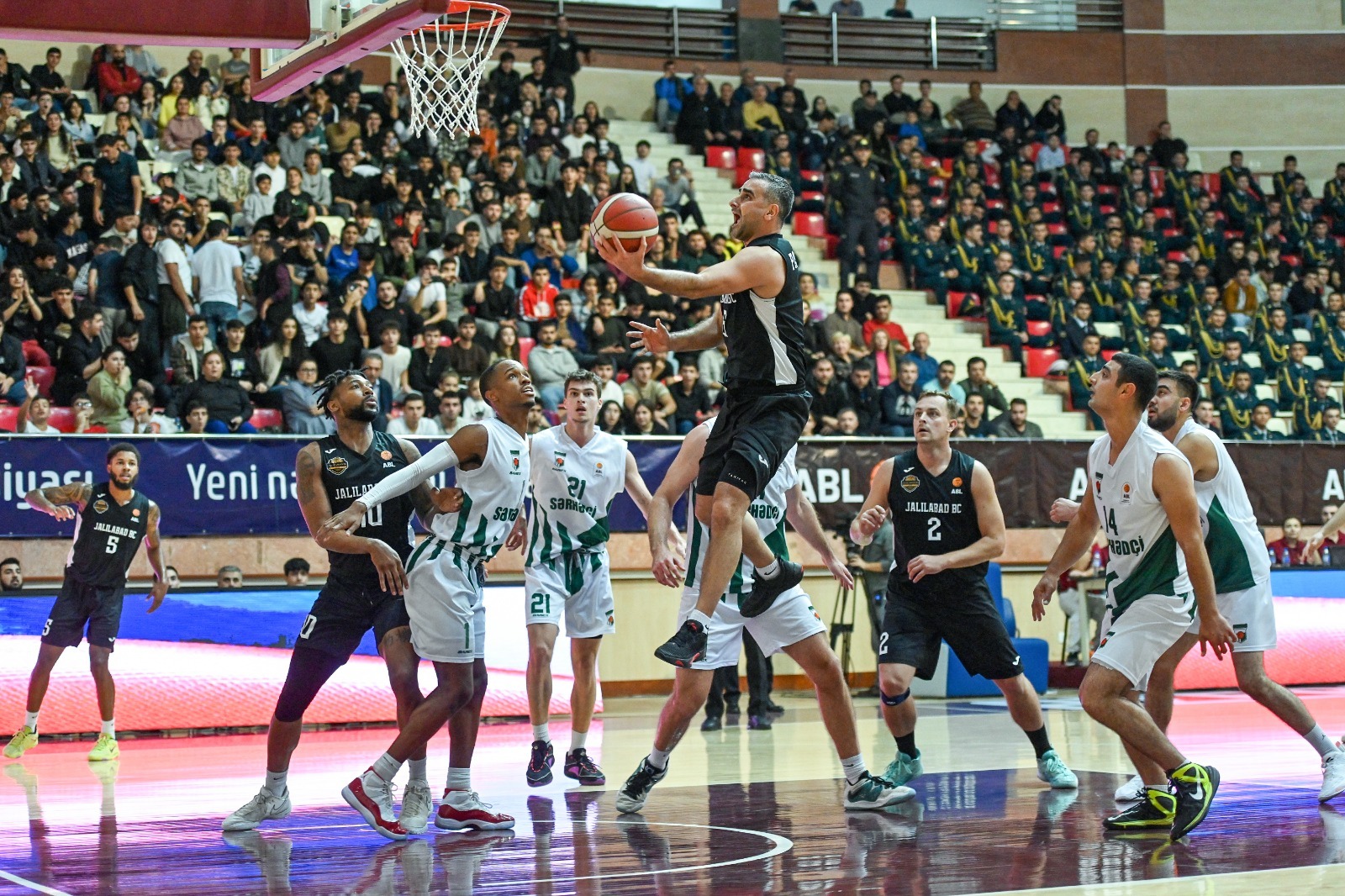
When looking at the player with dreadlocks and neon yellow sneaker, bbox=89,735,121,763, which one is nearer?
the player with dreadlocks

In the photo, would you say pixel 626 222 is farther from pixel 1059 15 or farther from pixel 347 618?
pixel 1059 15

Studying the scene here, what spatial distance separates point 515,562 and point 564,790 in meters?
7.14

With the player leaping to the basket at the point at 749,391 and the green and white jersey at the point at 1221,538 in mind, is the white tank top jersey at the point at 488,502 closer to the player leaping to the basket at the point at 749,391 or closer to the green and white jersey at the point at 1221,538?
the player leaping to the basket at the point at 749,391

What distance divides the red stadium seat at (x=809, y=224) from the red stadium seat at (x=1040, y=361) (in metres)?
3.54

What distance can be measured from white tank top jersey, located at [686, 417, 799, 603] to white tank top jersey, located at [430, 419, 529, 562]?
979mm

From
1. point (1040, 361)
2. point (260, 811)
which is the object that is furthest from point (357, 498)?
point (1040, 361)

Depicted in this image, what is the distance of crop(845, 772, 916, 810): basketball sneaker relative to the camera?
7270mm

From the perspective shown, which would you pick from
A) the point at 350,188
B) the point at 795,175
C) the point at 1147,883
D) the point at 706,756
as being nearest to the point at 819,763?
the point at 706,756

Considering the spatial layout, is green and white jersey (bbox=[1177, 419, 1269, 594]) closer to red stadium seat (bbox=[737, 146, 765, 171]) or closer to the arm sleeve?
the arm sleeve

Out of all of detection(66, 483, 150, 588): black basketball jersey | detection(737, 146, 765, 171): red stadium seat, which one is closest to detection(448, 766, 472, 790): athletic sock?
detection(66, 483, 150, 588): black basketball jersey

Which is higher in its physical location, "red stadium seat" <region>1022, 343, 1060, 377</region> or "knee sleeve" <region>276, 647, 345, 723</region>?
"red stadium seat" <region>1022, 343, 1060, 377</region>

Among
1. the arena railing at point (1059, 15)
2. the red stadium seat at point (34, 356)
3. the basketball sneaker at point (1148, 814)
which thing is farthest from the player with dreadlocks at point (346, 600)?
the arena railing at point (1059, 15)

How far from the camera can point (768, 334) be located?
266 inches

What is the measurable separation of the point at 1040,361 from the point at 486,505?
14.9 m
